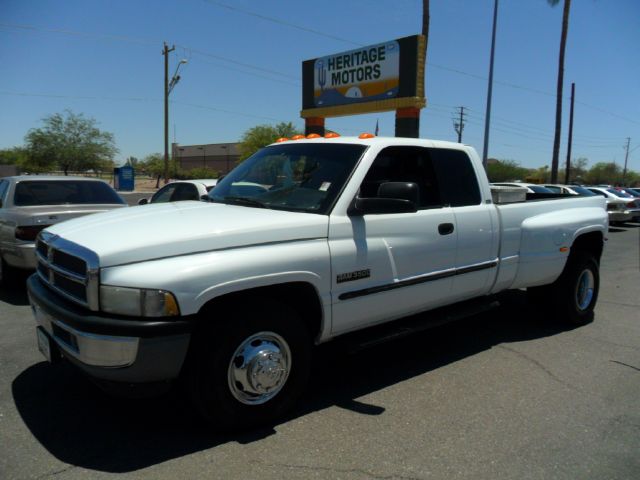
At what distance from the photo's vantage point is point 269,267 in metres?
3.10

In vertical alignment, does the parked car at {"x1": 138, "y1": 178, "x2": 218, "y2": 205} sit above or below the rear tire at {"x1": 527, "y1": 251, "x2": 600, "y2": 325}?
above

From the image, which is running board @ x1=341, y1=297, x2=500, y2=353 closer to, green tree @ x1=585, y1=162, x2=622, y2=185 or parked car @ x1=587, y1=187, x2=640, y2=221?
parked car @ x1=587, y1=187, x2=640, y2=221

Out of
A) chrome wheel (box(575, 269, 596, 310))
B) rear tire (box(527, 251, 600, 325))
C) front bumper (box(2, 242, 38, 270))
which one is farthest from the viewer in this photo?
front bumper (box(2, 242, 38, 270))

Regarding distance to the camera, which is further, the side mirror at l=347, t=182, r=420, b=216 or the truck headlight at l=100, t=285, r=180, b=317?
the side mirror at l=347, t=182, r=420, b=216

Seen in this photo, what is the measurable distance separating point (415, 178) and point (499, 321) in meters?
2.57

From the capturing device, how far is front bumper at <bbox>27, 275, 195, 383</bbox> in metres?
2.70

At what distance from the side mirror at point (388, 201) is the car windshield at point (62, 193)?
5.17 metres

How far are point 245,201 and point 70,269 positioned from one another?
1.37 m

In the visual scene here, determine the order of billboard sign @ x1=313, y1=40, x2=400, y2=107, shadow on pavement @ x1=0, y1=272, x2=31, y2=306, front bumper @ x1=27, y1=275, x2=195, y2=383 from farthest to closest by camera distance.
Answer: billboard sign @ x1=313, y1=40, x2=400, y2=107 → shadow on pavement @ x1=0, y1=272, x2=31, y2=306 → front bumper @ x1=27, y1=275, x2=195, y2=383

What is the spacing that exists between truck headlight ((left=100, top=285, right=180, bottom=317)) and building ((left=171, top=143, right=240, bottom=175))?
8929cm

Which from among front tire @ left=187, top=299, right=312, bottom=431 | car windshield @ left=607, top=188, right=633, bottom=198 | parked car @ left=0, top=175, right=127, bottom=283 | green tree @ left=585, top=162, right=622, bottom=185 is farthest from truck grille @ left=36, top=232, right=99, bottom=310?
green tree @ left=585, top=162, right=622, bottom=185

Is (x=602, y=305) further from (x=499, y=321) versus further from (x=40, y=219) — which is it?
(x=40, y=219)

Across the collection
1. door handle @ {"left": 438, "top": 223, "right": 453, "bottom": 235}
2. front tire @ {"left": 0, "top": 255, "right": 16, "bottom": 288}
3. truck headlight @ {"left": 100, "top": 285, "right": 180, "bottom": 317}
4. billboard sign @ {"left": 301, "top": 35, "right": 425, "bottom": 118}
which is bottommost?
front tire @ {"left": 0, "top": 255, "right": 16, "bottom": 288}

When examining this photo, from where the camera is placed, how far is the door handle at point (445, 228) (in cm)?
418
